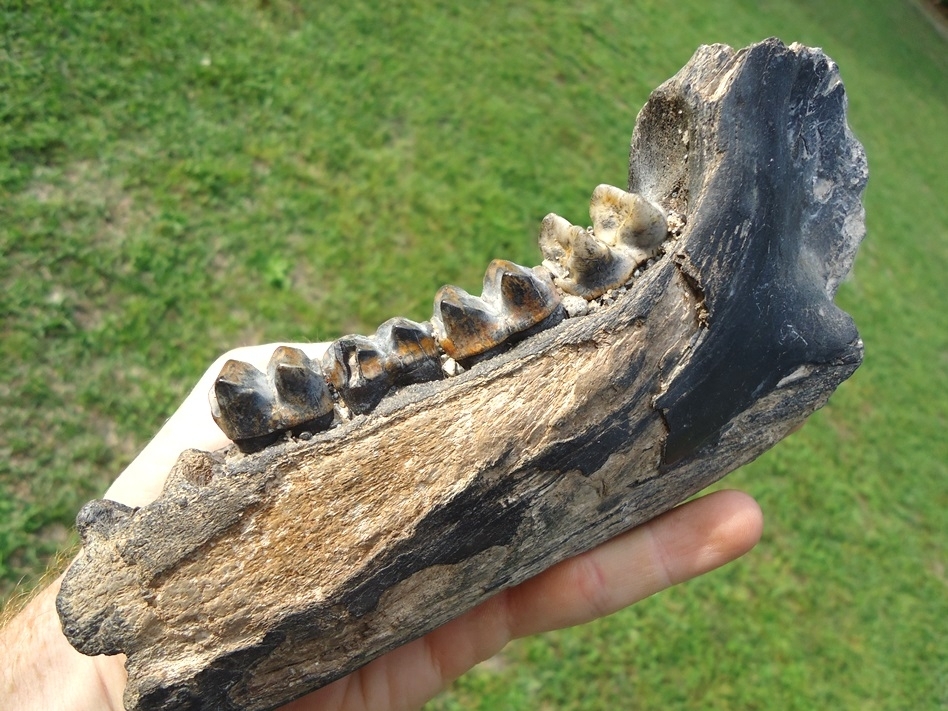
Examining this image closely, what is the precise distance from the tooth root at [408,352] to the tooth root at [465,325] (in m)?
0.05

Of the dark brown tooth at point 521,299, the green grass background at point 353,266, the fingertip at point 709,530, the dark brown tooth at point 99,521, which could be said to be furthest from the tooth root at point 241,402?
the green grass background at point 353,266

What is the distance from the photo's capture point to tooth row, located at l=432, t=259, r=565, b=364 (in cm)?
165

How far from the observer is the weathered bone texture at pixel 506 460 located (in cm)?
149

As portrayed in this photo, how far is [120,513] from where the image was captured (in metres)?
1.54

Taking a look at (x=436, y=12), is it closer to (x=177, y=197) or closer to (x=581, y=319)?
(x=177, y=197)

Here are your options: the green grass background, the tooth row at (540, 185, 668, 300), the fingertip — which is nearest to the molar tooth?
the tooth row at (540, 185, 668, 300)

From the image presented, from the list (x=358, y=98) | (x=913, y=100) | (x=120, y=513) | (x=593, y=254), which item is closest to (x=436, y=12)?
(x=358, y=98)

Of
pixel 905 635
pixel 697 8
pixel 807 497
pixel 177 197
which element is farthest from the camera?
pixel 697 8

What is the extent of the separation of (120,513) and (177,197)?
8.89 ft

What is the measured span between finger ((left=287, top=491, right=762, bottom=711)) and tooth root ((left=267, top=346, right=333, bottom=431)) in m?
1.09

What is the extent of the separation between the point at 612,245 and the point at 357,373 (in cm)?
71

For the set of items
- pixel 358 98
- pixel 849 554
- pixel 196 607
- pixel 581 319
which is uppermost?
pixel 358 98

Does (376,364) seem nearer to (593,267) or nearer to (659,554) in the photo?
(593,267)

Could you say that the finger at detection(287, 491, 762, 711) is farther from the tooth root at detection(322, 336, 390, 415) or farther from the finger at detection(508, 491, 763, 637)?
the tooth root at detection(322, 336, 390, 415)
